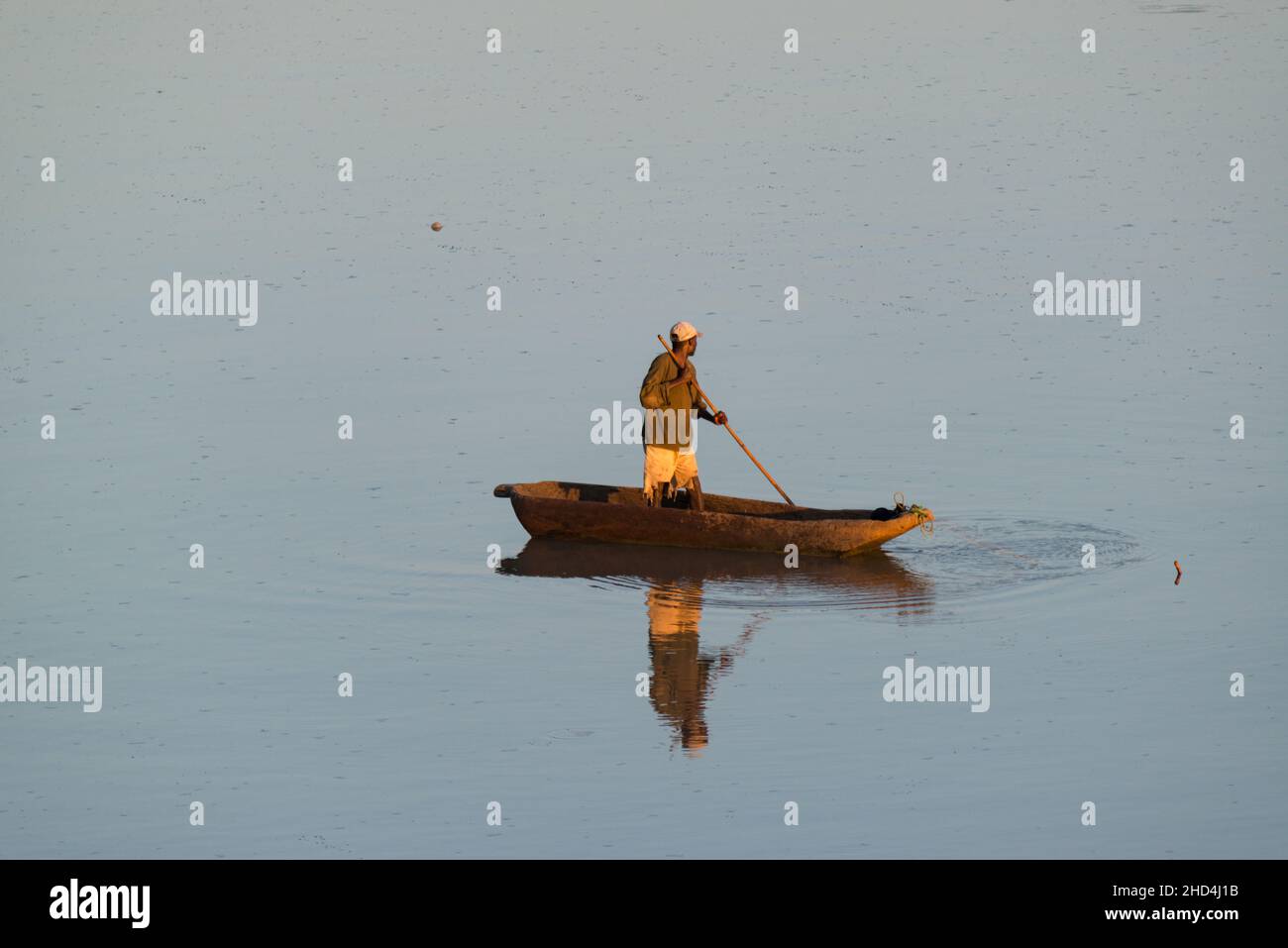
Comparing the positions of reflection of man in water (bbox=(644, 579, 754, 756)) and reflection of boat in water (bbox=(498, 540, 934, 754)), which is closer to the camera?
reflection of man in water (bbox=(644, 579, 754, 756))

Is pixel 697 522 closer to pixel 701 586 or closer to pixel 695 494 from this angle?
pixel 695 494

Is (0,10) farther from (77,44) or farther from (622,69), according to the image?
(622,69)

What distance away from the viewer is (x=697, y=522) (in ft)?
50.3

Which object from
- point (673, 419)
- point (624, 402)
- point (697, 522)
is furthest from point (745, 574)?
point (624, 402)

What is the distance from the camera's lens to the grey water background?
1150 cm

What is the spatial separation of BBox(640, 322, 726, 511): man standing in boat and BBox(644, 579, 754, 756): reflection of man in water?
0.95 m

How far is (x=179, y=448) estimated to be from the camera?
58.5 feet

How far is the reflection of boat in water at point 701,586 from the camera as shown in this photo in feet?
43.4

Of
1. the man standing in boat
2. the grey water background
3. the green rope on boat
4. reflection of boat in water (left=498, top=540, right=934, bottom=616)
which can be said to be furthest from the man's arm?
the green rope on boat

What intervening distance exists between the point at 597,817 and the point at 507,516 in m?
5.74

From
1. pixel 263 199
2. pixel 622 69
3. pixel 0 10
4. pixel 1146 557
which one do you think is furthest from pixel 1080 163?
pixel 0 10

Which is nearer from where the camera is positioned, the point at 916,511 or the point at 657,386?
the point at 916,511

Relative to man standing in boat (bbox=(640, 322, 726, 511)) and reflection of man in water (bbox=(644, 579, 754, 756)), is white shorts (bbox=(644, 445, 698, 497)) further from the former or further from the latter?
reflection of man in water (bbox=(644, 579, 754, 756))

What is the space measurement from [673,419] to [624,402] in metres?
3.25
